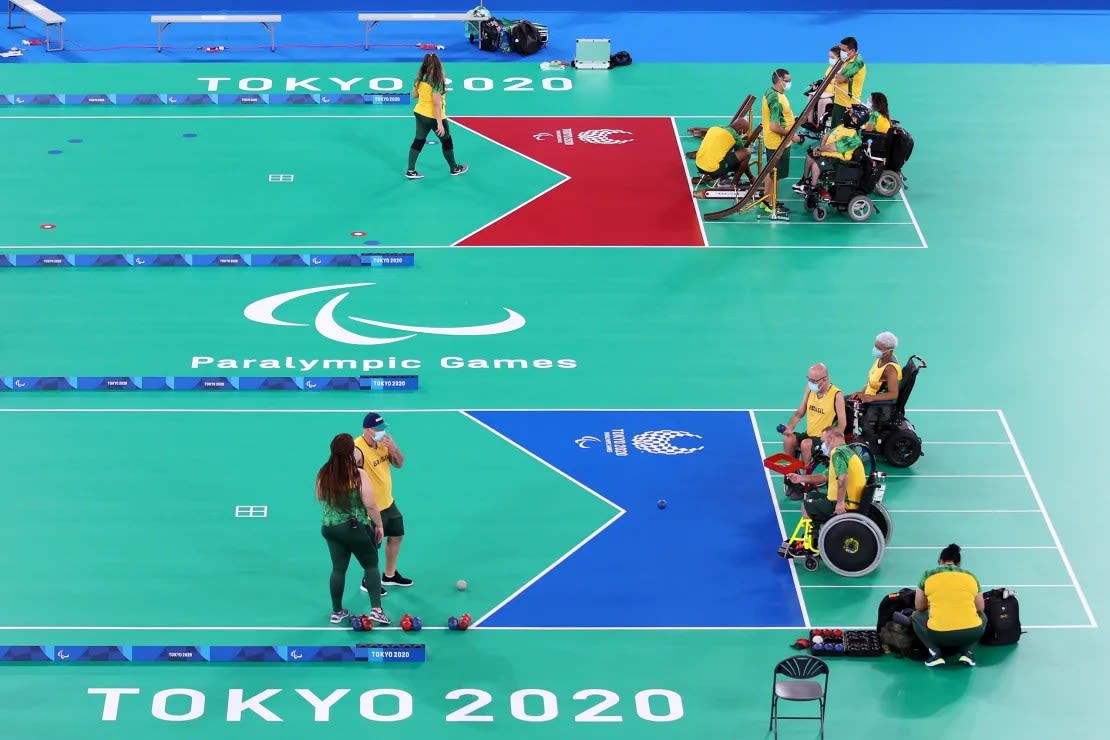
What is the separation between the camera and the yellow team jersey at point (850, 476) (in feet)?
51.4

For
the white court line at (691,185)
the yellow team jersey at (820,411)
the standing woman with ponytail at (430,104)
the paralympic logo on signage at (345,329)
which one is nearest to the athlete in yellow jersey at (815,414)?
the yellow team jersey at (820,411)

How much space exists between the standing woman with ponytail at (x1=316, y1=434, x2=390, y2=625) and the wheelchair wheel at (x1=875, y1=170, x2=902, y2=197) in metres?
11.6

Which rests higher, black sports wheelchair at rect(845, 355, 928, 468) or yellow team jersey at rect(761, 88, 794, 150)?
yellow team jersey at rect(761, 88, 794, 150)

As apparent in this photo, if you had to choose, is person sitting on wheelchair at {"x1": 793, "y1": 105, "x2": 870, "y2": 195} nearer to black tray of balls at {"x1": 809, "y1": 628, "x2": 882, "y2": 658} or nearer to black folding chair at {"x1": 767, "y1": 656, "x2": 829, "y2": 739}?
black tray of balls at {"x1": 809, "y1": 628, "x2": 882, "y2": 658}

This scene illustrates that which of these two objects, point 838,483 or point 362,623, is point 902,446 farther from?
point 362,623

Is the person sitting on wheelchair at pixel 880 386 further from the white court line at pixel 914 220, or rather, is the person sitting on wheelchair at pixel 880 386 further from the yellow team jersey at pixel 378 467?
the white court line at pixel 914 220

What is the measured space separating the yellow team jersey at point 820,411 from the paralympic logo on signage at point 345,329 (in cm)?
462

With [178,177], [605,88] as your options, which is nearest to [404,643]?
[178,177]

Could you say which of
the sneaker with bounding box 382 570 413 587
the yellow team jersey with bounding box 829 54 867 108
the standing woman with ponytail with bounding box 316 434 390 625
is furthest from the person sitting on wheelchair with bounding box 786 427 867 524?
the yellow team jersey with bounding box 829 54 867 108

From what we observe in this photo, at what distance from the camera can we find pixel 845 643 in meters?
14.7

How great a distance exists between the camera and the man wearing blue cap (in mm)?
14711

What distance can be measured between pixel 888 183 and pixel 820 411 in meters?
7.83

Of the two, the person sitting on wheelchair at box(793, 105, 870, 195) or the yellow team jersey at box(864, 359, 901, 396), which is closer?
the yellow team jersey at box(864, 359, 901, 396)

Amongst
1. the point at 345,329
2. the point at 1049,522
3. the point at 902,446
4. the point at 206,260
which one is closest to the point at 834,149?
the point at 902,446
